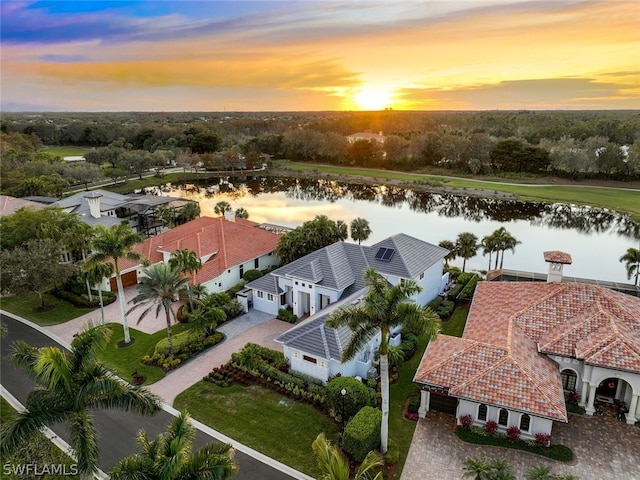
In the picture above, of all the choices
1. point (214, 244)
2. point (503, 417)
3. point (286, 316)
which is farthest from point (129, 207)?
point (503, 417)

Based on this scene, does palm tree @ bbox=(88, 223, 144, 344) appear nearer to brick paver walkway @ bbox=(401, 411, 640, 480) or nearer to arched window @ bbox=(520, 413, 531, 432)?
brick paver walkway @ bbox=(401, 411, 640, 480)

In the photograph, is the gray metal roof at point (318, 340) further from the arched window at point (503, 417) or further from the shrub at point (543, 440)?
the shrub at point (543, 440)

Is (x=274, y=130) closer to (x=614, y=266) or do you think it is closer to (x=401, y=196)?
(x=401, y=196)

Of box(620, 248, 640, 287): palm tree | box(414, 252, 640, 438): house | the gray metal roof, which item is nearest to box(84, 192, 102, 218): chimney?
the gray metal roof

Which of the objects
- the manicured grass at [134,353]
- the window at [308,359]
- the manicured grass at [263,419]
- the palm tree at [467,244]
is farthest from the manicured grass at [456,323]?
the manicured grass at [134,353]

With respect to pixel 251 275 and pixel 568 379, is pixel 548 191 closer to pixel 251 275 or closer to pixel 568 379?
pixel 251 275

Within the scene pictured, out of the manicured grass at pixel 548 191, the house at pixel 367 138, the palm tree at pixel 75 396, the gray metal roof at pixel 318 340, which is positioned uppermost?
the house at pixel 367 138
